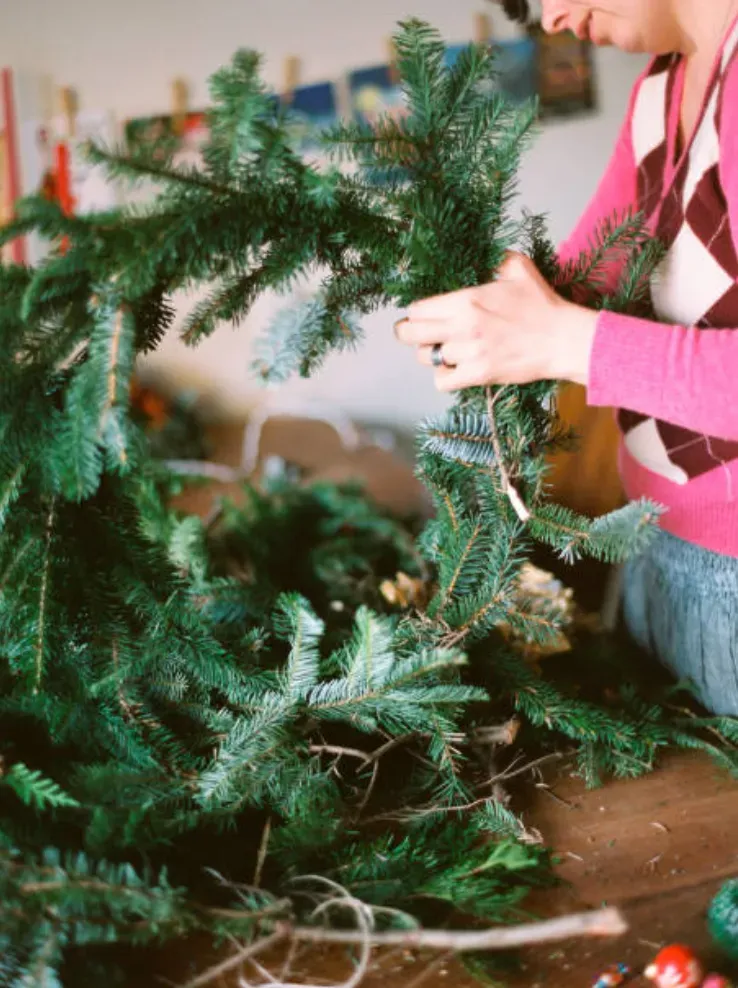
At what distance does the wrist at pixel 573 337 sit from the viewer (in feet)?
1.98

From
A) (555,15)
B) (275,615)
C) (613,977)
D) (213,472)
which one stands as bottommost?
(213,472)

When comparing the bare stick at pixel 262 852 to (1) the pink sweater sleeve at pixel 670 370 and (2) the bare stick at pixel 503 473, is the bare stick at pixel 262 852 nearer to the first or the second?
(2) the bare stick at pixel 503 473

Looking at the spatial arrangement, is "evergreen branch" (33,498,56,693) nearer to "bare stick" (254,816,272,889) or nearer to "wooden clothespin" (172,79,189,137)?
"bare stick" (254,816,272,889)

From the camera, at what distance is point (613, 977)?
50cm

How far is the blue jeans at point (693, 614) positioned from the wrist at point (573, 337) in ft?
0.95

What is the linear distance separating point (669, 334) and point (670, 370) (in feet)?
0.09

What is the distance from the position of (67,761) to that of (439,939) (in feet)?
1.09

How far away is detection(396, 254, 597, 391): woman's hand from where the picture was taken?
23.2 inches

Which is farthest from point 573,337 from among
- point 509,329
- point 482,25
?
point 482,25

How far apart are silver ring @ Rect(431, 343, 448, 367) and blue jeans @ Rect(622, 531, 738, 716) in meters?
0.34

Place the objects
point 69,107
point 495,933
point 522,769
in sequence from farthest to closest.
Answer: point 69,107 < point 522,769 < point 495,933

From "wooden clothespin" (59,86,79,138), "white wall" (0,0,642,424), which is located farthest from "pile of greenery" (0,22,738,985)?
"wooden clothespin" (59,86,79,138)

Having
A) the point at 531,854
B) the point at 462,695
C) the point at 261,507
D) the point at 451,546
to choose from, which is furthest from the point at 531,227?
the point at 261,507

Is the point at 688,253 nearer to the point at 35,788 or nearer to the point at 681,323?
the point at 681,323
